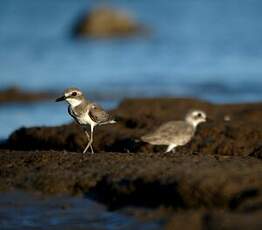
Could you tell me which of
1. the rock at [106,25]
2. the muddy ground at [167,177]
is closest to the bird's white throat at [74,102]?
the muddy ground at [167,177]

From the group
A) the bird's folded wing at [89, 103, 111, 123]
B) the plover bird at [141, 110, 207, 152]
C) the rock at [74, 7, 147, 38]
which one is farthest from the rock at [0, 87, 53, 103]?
the rock at [74, 7, 147, 38]

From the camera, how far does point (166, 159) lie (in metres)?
10.3

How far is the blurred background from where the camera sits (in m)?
27.3

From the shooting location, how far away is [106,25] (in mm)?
49312

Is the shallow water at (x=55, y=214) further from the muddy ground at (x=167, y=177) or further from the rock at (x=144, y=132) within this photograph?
the rock at (x=144, y=132)

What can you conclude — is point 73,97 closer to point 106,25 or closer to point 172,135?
point 172,135

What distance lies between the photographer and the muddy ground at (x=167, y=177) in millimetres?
8219

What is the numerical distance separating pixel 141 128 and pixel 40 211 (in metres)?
5.70

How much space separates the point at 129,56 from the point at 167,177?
27.4 m

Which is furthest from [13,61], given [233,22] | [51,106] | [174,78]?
[233,22]

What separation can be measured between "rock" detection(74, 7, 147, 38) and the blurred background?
59mm

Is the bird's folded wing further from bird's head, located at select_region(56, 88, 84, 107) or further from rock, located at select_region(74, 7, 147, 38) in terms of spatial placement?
rock, located at select_region(74, 7, 147, 38)

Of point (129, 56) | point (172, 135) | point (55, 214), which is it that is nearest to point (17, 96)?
point (129, 56)

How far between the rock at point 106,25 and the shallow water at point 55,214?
37.8m
